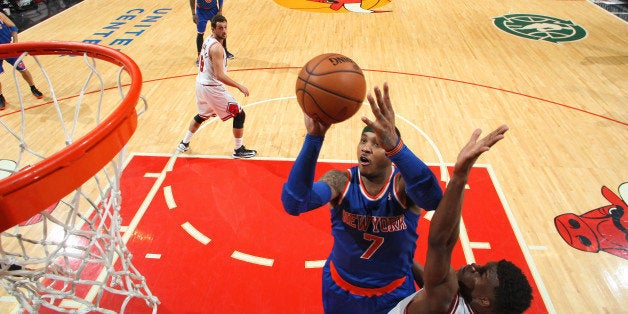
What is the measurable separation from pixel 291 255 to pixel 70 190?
2314 millimetres

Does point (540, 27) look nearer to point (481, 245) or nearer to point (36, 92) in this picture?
point (481, 245)

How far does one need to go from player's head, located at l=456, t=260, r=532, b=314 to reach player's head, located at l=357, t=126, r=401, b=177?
0.70m


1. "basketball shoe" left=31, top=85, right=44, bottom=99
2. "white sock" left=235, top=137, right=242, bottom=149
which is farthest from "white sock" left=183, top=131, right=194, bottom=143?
"basketball shoe" left=31, top=85, right=44, bottom=99

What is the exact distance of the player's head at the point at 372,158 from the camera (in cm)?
225

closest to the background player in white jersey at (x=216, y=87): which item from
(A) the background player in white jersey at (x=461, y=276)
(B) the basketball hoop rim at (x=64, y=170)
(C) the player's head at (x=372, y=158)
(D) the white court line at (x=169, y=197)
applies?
(D) the white court line at (x=169, y=197)

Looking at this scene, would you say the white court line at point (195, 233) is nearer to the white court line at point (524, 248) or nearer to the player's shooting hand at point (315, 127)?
the player's shooting hand at point (315, 127)

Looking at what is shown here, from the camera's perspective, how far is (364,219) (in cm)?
229

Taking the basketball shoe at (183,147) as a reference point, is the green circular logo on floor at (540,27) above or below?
below

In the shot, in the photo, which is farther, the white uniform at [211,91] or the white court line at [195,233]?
the white uniform at [211,91]

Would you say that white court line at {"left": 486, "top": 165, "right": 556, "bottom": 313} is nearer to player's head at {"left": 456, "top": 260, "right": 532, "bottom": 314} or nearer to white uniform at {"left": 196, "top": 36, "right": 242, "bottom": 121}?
player's head at {"left": 456, "top": 260, "right": 532, "bottom": 314}

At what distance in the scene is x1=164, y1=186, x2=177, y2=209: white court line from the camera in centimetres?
451

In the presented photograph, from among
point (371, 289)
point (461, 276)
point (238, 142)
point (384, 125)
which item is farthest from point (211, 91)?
point (461, 276)

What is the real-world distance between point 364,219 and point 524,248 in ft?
8.46

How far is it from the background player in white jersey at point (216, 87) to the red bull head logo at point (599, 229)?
12.1ft
